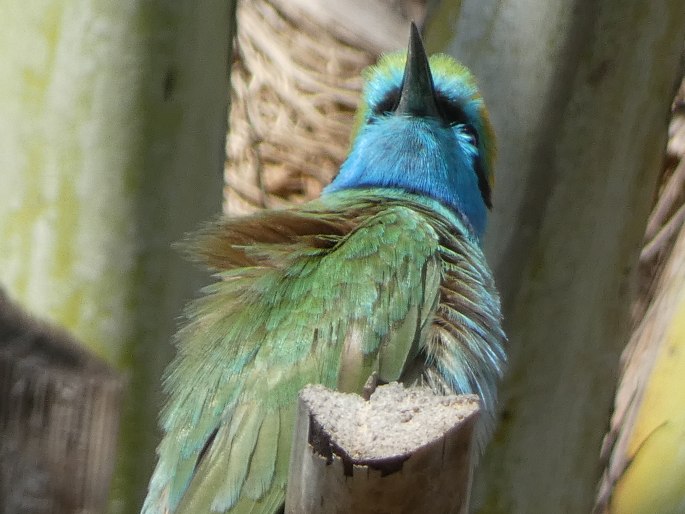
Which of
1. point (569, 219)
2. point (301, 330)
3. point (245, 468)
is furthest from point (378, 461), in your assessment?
point (569, 219)

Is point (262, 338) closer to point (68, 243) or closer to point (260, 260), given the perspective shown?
point (260, 260)

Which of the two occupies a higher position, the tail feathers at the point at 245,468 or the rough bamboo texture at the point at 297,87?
the rough bamboo texture at the point at 297,87

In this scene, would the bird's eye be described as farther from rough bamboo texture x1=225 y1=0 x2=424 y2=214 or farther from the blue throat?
rough bamboo texture x1=225 y1=0 x2=424 y2=214

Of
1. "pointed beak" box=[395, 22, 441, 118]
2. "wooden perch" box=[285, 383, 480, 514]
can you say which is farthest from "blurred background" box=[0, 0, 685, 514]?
"wooden perch" box=[285, 383, 480, 514]

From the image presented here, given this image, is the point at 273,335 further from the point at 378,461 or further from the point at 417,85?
the point at 378,461

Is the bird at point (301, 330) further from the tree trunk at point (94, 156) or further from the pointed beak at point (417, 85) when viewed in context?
the tree trunk at point (94, 156)

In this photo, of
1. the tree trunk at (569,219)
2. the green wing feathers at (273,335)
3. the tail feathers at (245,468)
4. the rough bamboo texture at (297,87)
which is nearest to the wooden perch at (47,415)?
the green wing feathers at (273,335)

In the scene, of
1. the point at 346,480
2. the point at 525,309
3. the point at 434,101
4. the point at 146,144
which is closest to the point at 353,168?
the point at 434,101

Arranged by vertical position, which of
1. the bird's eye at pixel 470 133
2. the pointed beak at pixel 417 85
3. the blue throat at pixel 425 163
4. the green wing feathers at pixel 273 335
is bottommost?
the green wing feathers at pixel 273 335
